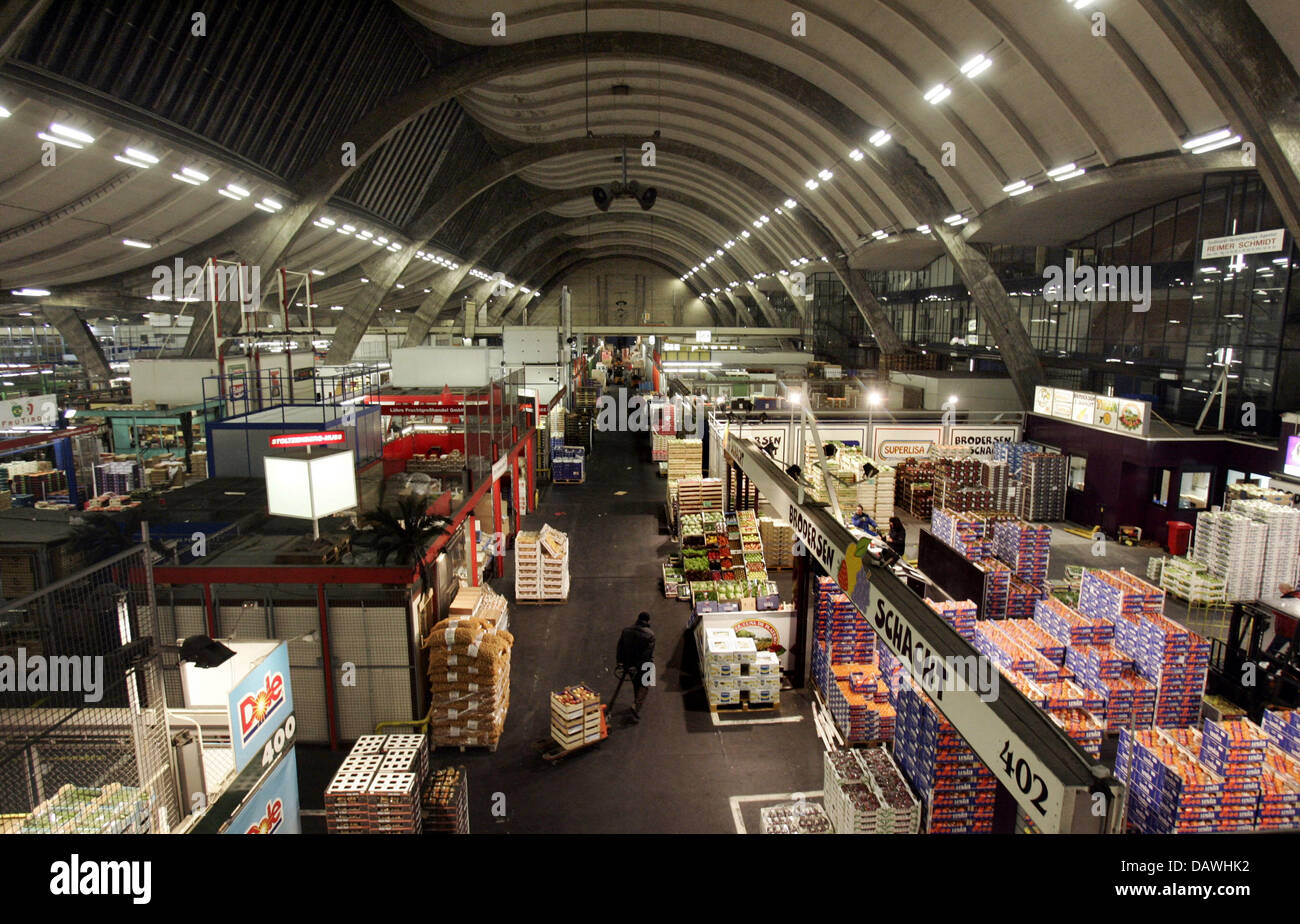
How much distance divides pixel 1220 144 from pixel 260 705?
654 inches

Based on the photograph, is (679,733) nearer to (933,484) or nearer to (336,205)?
(933,484)

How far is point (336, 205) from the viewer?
76.9 ft

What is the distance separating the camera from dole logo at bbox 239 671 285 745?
561cm

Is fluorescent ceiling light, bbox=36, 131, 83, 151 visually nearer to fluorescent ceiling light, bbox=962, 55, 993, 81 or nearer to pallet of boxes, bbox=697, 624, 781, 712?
pallet of boxes, bbox=697, 624, 781, 712

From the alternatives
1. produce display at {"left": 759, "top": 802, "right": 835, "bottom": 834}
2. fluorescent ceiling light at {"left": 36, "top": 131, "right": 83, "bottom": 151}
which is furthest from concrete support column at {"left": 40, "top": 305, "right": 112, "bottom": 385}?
produce display at {"left": 759, "top": 802, "right": 835, "bottom": 834}

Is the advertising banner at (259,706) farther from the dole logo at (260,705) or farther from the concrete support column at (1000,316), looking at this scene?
the concrete support column at (1000,316)

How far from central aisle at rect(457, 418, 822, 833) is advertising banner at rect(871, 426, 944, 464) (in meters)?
9.57

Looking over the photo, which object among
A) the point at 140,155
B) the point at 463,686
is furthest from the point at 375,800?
the point at 140,155

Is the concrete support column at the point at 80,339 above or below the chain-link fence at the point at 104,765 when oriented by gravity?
above

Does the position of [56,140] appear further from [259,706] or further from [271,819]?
[271,819]

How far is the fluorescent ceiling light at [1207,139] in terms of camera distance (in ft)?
41.1

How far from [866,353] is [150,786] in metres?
37.8

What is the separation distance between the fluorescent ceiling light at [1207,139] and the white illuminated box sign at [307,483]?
14880mm

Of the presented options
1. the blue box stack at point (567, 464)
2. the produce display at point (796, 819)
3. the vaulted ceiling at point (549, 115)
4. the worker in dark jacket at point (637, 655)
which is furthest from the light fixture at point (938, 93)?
the produce display at point (796, 819)
